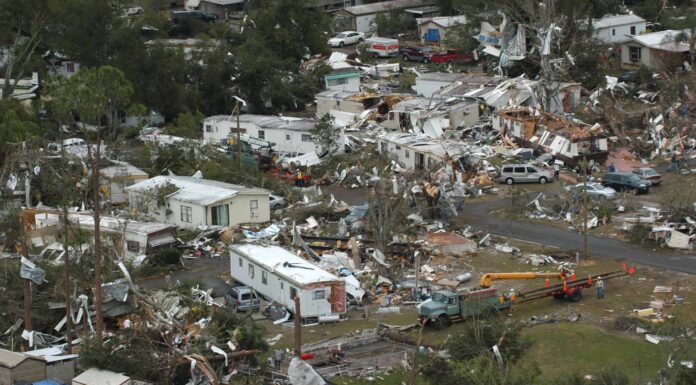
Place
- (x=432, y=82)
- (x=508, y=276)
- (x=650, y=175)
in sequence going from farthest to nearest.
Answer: (x=432, y=82), (x=650, y=175), (x=508, y=276)

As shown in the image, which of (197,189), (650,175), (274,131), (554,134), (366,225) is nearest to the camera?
(366,225)

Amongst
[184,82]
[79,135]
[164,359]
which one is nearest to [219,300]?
[164,359]

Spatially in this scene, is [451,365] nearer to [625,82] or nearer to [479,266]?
[479,266]

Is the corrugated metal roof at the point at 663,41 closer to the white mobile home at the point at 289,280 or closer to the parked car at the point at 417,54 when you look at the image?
the parked car at the point at 417,54

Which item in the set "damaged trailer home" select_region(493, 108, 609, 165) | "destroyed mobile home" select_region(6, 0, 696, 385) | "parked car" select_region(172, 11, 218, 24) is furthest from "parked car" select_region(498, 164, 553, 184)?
"parked car" select_region(172, 11, 218, 24)

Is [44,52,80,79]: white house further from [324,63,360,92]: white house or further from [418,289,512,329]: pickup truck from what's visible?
[418,289,512,329]: pickup truck

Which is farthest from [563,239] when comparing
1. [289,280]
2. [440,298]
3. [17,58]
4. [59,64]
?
[59,64]

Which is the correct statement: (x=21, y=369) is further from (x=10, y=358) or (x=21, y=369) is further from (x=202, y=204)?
(x=202, y=204)

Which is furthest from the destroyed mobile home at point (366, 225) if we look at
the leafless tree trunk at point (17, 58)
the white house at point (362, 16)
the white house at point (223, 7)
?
the white house at point (223, 7)
